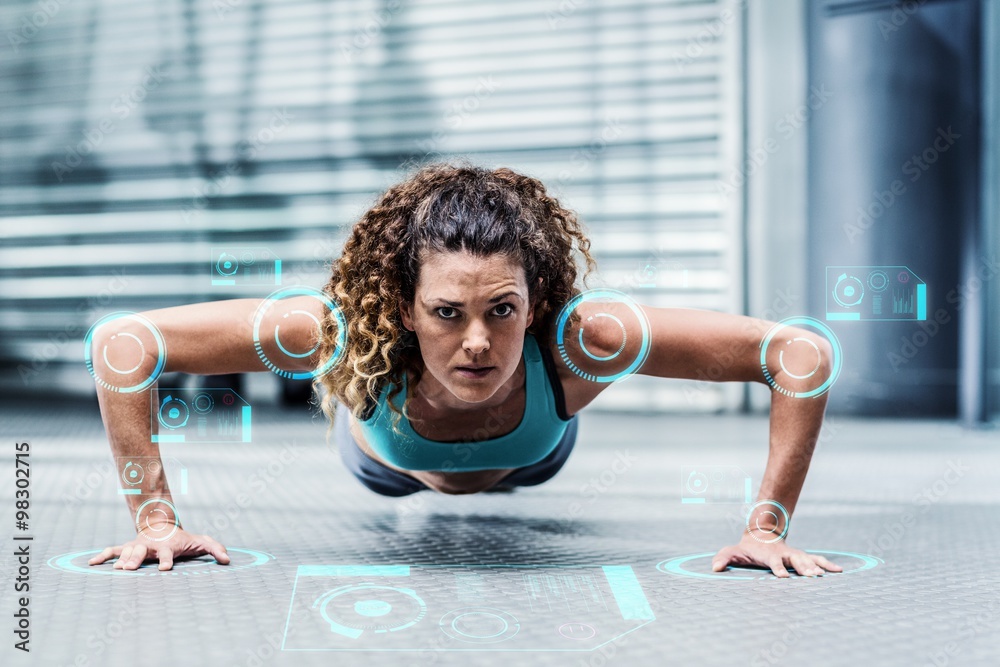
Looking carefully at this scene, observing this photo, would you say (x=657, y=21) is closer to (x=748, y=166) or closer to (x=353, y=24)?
(x=748, y=166)

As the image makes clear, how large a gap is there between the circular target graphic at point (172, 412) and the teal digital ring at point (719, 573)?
0.64 metres

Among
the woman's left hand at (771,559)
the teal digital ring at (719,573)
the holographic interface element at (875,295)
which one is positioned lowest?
the teal digital ring at (719,573)

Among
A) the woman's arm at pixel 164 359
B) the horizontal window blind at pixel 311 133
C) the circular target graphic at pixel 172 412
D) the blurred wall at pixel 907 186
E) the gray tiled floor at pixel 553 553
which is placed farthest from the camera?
the horizontal window blind at pixel 311 133

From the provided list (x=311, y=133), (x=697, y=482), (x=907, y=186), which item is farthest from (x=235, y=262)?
(x=311, y=133)

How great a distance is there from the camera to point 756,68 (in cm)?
337

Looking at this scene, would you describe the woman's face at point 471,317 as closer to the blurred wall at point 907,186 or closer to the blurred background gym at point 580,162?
the blurred background gym at point 580,162

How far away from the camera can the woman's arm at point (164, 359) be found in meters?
1.16

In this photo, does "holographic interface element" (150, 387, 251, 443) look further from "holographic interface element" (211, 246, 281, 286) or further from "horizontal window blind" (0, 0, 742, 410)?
"horizontal window blind" (0, 0, 742, 410)

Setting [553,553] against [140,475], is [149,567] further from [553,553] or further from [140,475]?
[553,553]

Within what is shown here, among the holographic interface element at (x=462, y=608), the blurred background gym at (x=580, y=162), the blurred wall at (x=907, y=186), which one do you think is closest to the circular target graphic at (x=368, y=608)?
Result: the holographic interface element at (x=462, y=608)

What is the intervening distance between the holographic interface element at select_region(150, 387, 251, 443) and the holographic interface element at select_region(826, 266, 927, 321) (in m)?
0.77

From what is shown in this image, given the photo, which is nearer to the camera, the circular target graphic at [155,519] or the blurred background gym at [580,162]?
the circular target graphic at [155,519]

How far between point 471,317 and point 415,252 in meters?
0.13

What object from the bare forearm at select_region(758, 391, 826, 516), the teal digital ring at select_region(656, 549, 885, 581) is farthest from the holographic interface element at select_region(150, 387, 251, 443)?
the bare forearm at select_region(758, 391, 826, 516)
